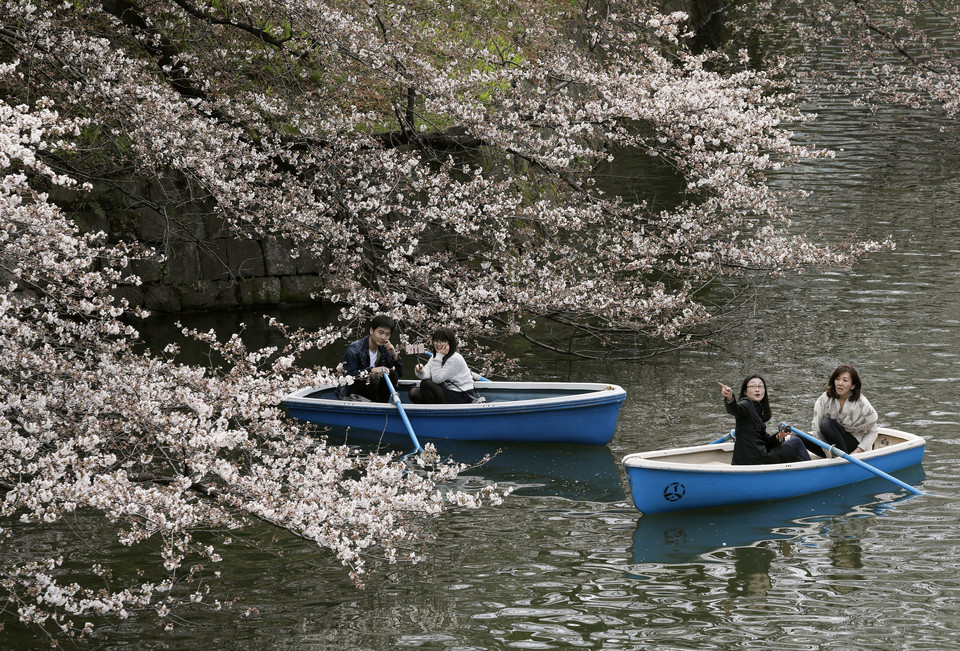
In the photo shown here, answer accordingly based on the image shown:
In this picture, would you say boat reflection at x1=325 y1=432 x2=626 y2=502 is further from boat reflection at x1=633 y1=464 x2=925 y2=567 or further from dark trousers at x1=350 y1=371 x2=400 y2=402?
boat reflection at x1=633 y1=464 x2=925 y2=567

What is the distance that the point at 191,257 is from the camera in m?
15.6

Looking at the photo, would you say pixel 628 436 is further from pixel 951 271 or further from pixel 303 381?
pixel 951 271

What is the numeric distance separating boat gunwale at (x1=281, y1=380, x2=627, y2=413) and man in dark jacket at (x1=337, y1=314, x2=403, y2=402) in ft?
0.91

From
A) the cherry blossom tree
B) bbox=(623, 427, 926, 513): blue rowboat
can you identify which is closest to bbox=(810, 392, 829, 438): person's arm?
bbox=(623, 427, 926, 513): blue rowboat

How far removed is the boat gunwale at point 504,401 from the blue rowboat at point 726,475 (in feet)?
3.82

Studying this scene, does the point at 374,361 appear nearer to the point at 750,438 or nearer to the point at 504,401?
the point at 504,401

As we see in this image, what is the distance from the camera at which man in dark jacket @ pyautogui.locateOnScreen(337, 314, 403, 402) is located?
11.3 meters

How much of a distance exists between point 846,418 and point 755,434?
43.8 inches

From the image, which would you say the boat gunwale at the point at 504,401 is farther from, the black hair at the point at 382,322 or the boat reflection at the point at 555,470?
the black hair at the point at 382,322

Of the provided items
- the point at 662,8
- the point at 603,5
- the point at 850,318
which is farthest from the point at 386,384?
the point at 662,8

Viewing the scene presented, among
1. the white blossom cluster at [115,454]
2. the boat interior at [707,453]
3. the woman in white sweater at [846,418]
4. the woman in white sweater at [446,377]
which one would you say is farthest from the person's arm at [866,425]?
the white blossom cluster at [115,454]

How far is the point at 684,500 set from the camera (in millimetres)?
9094

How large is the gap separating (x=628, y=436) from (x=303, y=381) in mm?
4366

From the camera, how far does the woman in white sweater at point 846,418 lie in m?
9.74
